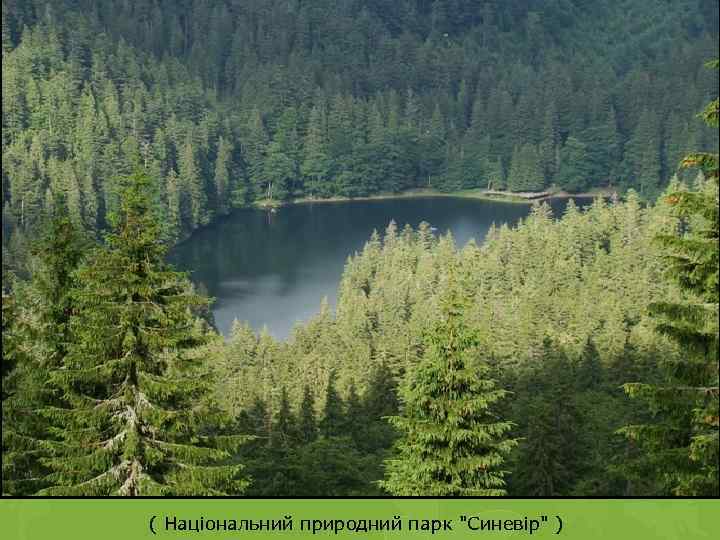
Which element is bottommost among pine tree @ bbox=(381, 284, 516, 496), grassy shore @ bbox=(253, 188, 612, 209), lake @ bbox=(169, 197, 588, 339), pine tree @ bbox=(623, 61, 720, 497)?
lake @ bbox=(169, 197, 588, 339)

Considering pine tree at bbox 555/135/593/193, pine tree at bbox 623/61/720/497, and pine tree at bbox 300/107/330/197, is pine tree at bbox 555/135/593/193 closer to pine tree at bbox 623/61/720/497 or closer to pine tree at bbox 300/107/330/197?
pine tree at bbox 300/107/330/197

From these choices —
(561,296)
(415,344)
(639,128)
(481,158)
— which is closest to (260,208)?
(481,158)

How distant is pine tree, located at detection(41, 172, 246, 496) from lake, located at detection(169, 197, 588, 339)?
183 ft

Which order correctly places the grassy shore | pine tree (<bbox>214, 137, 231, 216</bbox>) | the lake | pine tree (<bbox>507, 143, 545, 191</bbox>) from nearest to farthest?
the lake → pine tree (<bbox>214, 137, 231, 216</bbox>) → the grassy shore → pine tree (<bbox>507, 143, 545, 191</bbox>)

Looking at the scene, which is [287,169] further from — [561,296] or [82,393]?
[82,393]

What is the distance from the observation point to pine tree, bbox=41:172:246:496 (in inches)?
645

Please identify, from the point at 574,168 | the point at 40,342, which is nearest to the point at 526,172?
the point at 574,168

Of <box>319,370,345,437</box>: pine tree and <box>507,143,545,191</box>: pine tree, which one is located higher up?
<box>507,143,545,191</box>: pine tree

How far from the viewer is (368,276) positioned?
282ft

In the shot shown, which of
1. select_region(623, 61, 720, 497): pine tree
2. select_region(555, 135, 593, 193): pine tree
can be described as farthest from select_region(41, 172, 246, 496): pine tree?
select_region(555, 135, 593, 193): pine tree

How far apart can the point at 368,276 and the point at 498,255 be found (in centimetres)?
1481

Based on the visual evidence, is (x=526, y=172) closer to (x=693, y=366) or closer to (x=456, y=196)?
(x=456, y=196)

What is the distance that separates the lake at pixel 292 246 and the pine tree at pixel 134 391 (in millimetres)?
55695

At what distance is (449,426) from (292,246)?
110 metres
